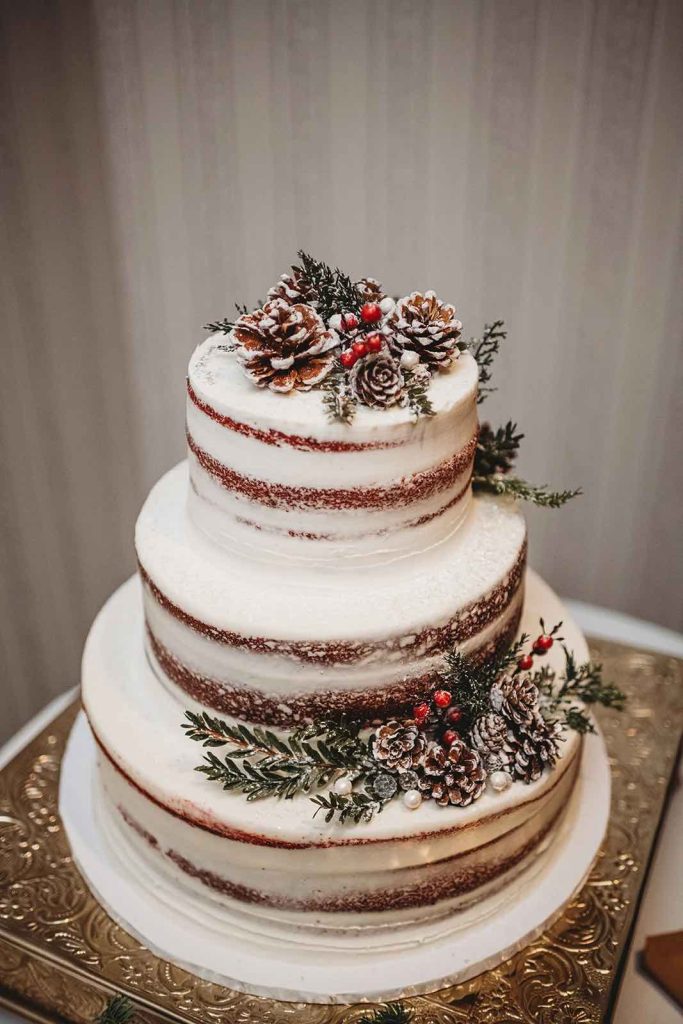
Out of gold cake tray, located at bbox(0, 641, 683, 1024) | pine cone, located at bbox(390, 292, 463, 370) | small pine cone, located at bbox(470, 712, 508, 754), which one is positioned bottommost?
gold cake tray, located at bbox(0, 641, 683, 1024)

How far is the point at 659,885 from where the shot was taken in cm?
170

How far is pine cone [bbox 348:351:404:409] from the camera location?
4.21 feet

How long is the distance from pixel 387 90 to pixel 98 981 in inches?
83.2

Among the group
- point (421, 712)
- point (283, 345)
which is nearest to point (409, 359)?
point (283, 345)

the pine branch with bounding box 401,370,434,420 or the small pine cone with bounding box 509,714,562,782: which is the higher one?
the pine branch with bounding box 401,370,434,420

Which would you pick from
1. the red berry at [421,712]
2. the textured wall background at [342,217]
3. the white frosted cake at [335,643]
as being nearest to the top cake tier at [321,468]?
the white frosted cake at [335,643]

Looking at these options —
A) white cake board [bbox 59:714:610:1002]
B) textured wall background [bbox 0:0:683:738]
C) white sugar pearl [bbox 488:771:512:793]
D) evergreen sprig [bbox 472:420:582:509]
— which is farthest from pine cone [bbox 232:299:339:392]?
textured wall background [bbox 0:0:683:738]

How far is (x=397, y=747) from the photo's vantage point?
4.48 ft

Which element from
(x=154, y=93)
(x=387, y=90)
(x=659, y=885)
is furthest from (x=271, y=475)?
(x=154, y=93)

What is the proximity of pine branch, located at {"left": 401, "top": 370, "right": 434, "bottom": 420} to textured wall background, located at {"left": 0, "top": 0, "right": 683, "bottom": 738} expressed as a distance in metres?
1.23

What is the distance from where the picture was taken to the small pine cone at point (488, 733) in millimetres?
1413

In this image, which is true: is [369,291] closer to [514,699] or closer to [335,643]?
[335,643]

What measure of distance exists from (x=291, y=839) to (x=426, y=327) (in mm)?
800

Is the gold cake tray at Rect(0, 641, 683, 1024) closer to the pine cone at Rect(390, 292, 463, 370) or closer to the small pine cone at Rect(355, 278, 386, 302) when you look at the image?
the pine cone at Rect(390, 292, 463, 370)
